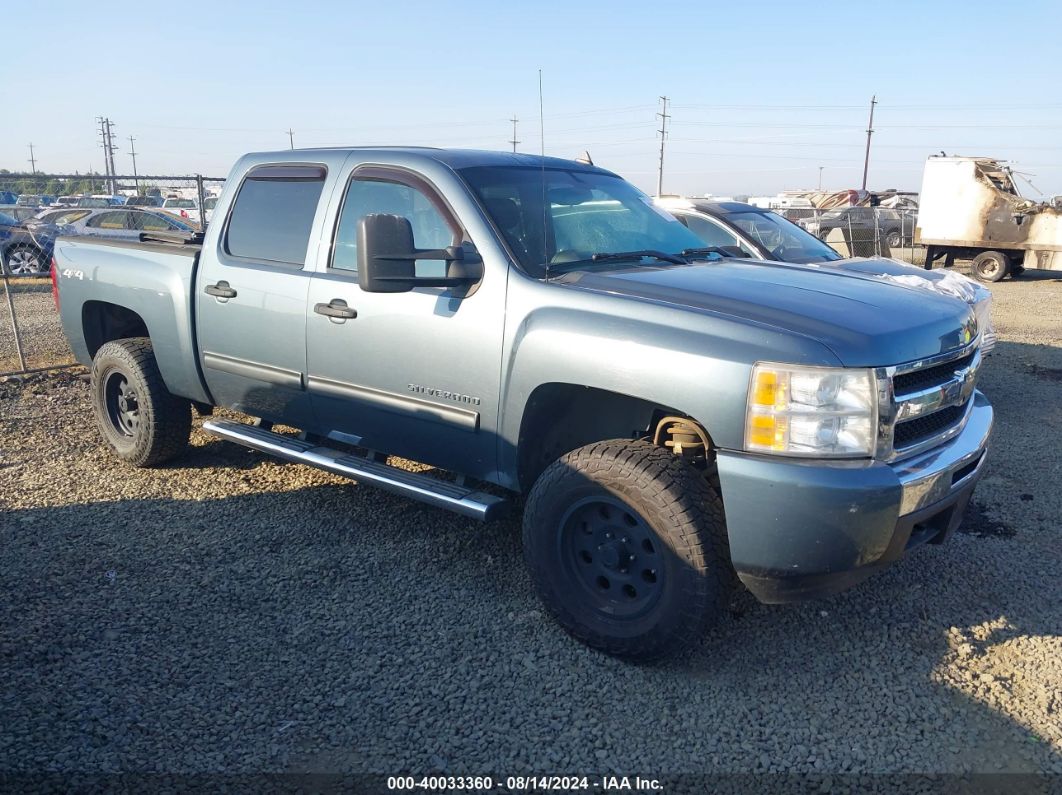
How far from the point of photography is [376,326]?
13.0 ft

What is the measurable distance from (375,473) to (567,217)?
156 centimetres

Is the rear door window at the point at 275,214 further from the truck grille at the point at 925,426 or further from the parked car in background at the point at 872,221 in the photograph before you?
the parked car in background at the point at 872,221

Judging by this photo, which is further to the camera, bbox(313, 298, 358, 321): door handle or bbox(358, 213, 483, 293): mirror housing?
bbox(313, 298, 358, 321): door handle

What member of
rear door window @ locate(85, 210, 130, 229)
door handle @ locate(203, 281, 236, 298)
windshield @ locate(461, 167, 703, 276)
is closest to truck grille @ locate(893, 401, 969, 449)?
windshield @ locate(461, 167, 703, 276)

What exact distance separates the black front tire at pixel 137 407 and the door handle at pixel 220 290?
900 millimetres

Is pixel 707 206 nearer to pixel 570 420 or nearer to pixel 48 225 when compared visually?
pixel 570 420

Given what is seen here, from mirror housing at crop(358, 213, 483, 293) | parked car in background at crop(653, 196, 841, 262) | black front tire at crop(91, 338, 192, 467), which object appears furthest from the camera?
parked car in background at crop(653, 196, 841, 262)

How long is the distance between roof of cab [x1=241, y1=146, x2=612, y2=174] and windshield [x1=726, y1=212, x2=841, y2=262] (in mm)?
4022

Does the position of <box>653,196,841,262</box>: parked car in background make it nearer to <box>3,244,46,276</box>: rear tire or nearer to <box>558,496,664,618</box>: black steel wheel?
<box>558,496,664,618</box>: black steel wheel

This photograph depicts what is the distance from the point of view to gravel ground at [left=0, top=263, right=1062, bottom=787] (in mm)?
2840

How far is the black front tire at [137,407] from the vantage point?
528 centimetres

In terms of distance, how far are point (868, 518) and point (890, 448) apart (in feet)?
0.97

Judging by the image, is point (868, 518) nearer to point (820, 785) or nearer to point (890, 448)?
point (890, 448)

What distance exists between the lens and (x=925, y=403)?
3.13 meters
